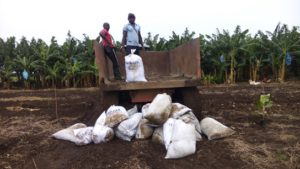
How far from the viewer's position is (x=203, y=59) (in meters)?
14.5

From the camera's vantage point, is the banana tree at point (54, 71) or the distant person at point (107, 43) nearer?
the distant person at point (107, 43)

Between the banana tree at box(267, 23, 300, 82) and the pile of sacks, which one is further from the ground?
the banana tree at box(267, 23, 300, 82)

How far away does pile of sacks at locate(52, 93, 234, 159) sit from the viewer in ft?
14.2

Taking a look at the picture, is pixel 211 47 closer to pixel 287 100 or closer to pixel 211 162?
pixel 287 100

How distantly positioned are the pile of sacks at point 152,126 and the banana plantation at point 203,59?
9136 millimetres

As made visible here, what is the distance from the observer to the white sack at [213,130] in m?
4.62

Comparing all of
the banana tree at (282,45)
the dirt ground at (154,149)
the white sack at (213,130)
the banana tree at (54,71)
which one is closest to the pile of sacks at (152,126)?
the white sack at (213,130)

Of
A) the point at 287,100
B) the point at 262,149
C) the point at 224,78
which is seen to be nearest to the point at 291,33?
the point at 224,78

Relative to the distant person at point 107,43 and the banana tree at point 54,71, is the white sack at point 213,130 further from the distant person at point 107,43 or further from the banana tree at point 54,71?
the banana tree at point 54,71

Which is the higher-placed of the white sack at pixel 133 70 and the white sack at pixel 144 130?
the white sack at pixel 133 70

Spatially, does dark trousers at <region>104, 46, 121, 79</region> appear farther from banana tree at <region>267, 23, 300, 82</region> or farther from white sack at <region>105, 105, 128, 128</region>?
banana tree at <region>267, 23, 300, 82</region>

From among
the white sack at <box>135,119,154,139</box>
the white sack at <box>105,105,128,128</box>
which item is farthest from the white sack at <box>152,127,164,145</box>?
the white sack at <box>105,105,128,128</box>

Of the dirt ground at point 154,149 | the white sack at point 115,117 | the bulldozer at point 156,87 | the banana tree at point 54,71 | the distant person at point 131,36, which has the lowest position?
the dirt ground at point 154,149

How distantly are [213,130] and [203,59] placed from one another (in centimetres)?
1004
